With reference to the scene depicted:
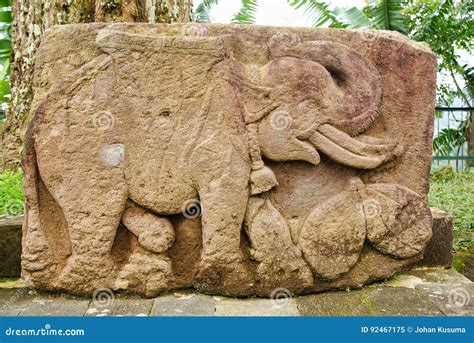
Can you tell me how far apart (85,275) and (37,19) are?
119 inches

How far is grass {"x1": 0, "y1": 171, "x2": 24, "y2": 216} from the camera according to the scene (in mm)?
4211

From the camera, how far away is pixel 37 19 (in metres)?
4.96

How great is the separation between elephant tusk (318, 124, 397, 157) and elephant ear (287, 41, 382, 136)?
54 millimetres

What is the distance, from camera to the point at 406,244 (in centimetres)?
339

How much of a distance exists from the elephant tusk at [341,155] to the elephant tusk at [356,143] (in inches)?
0.8

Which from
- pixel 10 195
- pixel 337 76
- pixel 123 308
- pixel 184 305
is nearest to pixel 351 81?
pixel 337 76

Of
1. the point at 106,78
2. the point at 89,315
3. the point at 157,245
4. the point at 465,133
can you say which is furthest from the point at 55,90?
the point at 465,133

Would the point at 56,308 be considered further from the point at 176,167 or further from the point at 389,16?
the point at 389,16

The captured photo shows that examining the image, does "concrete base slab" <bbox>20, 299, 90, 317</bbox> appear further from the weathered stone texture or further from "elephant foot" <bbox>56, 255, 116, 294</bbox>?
the weathered stone texture

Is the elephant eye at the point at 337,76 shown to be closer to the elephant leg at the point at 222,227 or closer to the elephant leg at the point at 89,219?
the elephant leg at the point at 222,227

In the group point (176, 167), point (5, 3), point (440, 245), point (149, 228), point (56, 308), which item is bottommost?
point (56, 308)

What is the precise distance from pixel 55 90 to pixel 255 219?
1.49 metres

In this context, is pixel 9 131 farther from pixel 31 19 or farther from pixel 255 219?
pixel 255 219

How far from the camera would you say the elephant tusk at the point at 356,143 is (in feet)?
10.8
